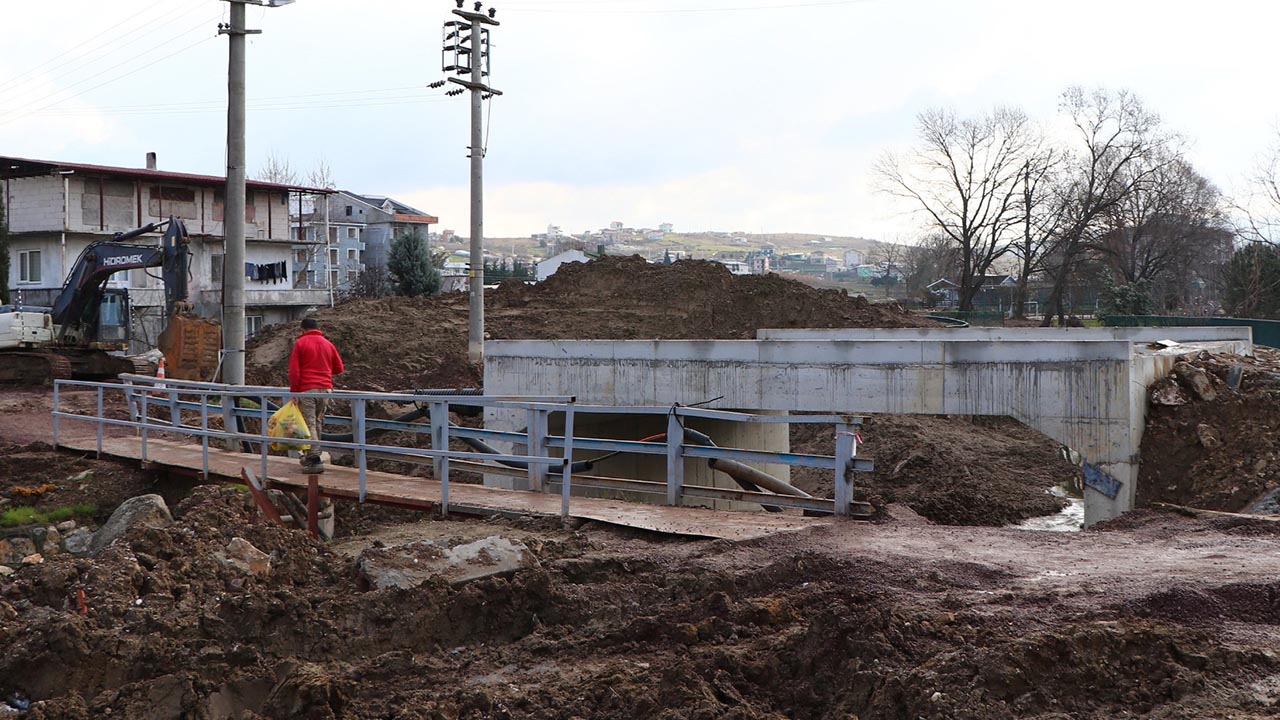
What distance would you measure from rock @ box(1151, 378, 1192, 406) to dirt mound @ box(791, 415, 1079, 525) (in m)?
4.87

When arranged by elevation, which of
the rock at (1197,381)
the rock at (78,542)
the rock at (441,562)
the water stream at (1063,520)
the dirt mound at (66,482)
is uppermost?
the rock at (1197,381)

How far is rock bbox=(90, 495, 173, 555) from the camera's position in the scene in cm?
1209

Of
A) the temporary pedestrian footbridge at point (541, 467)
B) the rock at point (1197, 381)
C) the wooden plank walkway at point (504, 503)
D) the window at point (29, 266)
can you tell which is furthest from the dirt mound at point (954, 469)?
the window at point (29, 266)

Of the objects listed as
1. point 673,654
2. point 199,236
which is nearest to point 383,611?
point 673,654

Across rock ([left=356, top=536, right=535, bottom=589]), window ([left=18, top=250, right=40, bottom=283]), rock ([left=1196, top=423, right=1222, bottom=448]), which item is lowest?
rock ([left=356, top=536, right=535, bottom=589])

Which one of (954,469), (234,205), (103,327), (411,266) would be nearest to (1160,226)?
(411,266)

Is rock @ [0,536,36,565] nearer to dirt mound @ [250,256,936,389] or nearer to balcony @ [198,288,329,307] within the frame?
dirt mound @ [250,256,936,389]

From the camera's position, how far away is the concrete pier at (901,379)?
15133 mm

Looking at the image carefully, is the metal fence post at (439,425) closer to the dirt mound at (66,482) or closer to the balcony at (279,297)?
the dirt mound at (66,482)

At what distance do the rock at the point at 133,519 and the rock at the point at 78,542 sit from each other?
214mm

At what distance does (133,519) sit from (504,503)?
4331 mm

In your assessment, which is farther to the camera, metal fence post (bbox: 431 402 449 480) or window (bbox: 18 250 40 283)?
window (bbox: 18 250 40 283)

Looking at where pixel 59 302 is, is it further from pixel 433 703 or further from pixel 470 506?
pixel 433 703

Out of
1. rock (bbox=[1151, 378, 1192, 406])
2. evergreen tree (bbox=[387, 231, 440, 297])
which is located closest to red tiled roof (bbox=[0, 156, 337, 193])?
evergreen tree (bbox=[387, 231, 440, 297])
